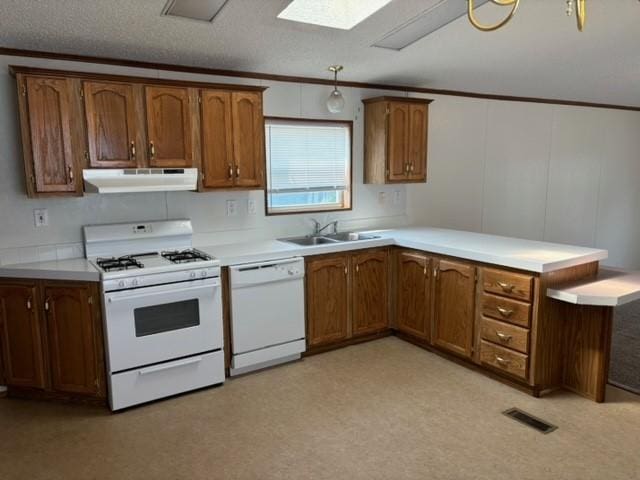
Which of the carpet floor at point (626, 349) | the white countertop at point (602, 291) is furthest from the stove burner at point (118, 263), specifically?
the carpet floor at point (626, 349)

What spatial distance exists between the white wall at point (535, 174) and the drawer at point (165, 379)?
8.61 ft

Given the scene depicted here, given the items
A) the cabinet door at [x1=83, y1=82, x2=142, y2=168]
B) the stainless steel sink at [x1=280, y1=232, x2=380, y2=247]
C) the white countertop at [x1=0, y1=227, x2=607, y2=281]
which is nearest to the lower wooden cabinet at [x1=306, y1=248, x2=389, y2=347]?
the white countertop at [x1=0, y1=227, x2=607, y2=281]

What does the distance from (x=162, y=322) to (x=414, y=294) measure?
6.59ft

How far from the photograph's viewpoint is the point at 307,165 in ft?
14.0

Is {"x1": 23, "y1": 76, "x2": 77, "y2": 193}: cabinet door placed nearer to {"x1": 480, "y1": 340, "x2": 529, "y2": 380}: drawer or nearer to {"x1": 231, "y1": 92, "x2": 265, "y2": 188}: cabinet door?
{"x1": 231, "y1": 92, "x2": 265, "y2": 188}: cabinet door

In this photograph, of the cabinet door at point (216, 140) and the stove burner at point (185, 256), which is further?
the cabinet door at point (216, 140)

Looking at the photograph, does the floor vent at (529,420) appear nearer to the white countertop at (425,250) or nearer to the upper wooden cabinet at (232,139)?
the white countertop at (425,250)

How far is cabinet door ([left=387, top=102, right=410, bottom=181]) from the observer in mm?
4219

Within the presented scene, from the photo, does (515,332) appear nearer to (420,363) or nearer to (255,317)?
(420,363)

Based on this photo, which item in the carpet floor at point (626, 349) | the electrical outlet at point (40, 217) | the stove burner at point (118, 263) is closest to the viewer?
the stove burner at point (118, 263)

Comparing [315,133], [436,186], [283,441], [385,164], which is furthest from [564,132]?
[283,441]

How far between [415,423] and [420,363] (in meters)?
0.89

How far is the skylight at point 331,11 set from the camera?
2740 millimetres

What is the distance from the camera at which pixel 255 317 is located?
3.43 meters
